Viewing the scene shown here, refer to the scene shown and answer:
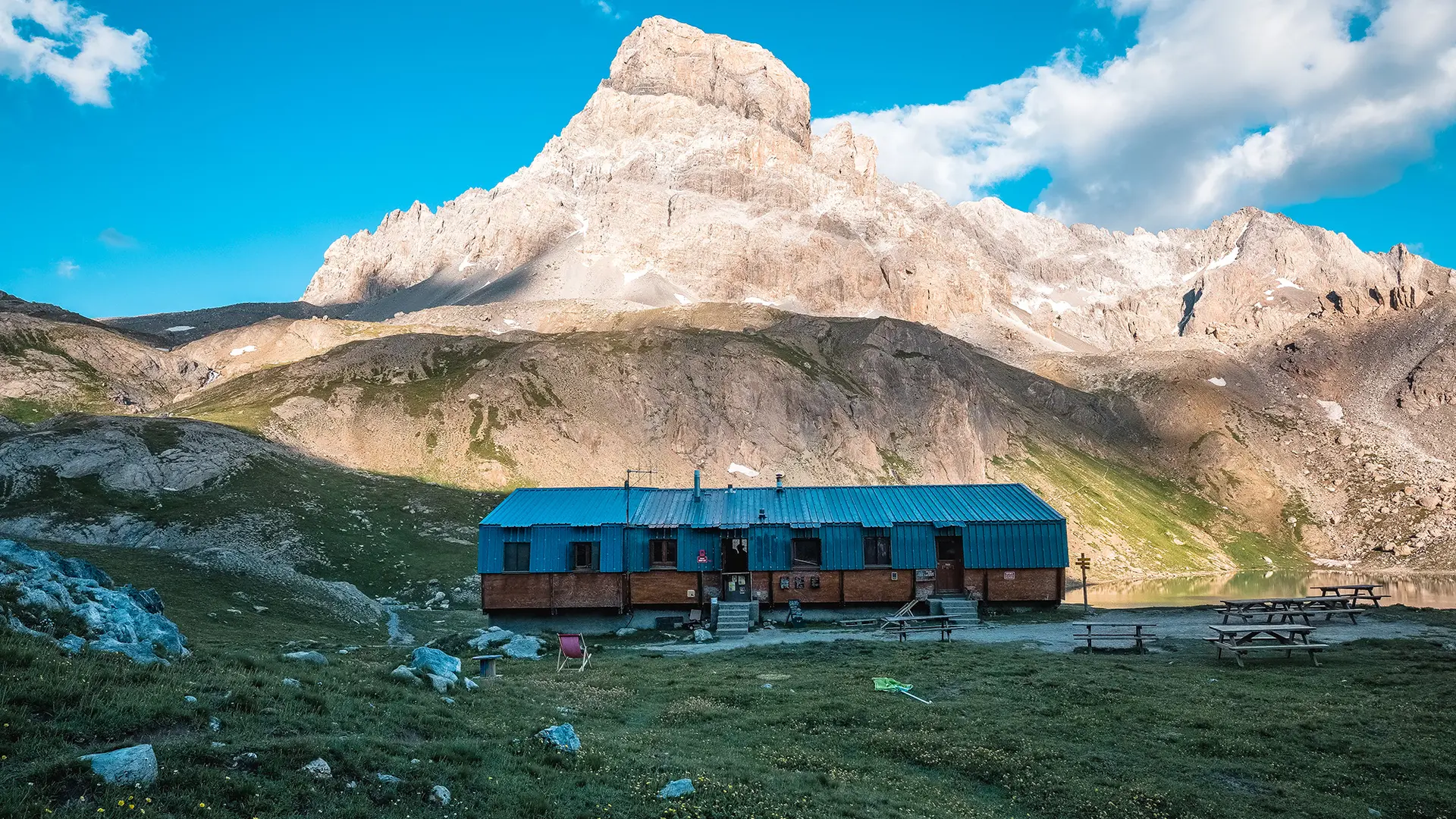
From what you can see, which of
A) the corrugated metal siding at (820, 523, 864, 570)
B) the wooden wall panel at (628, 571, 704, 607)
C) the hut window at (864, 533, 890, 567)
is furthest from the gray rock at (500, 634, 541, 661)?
the hut window at (864, 533, 890, 567)

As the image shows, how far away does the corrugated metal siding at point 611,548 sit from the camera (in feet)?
157

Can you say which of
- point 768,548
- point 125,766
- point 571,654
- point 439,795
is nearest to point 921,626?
point 768,548

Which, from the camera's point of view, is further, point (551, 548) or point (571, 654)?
point (551, 548)

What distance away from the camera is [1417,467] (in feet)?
529

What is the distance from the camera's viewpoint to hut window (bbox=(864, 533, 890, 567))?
160 feet

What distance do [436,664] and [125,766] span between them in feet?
40.9

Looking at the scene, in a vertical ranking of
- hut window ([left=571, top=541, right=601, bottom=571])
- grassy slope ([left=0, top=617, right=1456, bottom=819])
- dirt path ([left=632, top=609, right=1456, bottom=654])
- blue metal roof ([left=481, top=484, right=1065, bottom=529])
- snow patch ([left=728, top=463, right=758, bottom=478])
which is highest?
snow patch ([left=728, top=463, right=758, bottom=478])

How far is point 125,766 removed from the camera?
34.1 ft

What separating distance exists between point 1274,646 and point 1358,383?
220725mm

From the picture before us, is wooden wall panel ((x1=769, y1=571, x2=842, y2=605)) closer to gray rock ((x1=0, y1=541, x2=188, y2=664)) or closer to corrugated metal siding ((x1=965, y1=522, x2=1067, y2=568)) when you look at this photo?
corrugated metal siding ((x1=965, y1=522, x2=1067, y2=568))

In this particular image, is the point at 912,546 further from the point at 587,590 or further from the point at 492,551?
the point at 492,551

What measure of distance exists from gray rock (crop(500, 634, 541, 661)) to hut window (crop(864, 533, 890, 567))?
21.5m

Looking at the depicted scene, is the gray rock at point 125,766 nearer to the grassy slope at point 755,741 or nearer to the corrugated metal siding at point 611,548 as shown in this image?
the grassy slope at point 755,741

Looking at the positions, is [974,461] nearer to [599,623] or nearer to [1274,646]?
[599,623]
